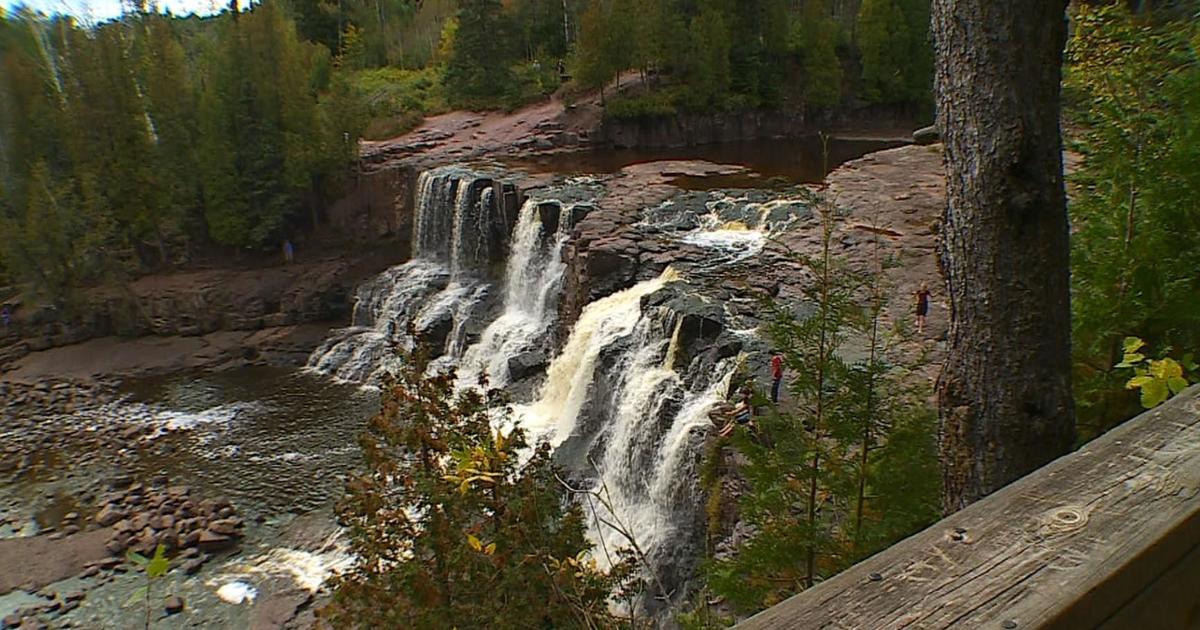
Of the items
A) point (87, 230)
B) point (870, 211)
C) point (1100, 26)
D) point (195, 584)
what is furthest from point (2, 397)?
point (1100, 26)

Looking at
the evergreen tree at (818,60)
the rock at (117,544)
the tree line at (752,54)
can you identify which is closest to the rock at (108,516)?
the rock at (117,544)

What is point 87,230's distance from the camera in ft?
71.9

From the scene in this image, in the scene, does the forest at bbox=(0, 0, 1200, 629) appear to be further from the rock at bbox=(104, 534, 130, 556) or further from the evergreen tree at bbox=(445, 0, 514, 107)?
the evergreen tree at bbox=(445, 0, 514, 107)

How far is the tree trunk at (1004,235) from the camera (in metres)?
2.40

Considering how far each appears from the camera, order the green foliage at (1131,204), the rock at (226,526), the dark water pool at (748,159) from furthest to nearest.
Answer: the dark water pool at (748,159)
the rock at (226,526)
the green foliage at (1131,204)

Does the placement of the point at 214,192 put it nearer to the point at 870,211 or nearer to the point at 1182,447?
the point at 870,211

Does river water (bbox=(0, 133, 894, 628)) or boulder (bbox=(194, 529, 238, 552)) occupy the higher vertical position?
river water (bbox=(0, 133, 894, 628))

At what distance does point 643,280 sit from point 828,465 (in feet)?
33.6

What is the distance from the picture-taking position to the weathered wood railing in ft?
2.78

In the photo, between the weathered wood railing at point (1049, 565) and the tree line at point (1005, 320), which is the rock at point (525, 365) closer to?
the tree line at point (1005, 320)

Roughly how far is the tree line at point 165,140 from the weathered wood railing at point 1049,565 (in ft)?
82.0

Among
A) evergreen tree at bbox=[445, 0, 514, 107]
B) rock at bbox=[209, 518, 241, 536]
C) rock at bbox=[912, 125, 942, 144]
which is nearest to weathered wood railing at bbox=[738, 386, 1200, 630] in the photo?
rock at bbox=[912, 125, 942, 144]

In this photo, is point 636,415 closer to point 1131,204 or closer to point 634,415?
point 634,415

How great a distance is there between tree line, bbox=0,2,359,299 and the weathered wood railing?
82.0ft
